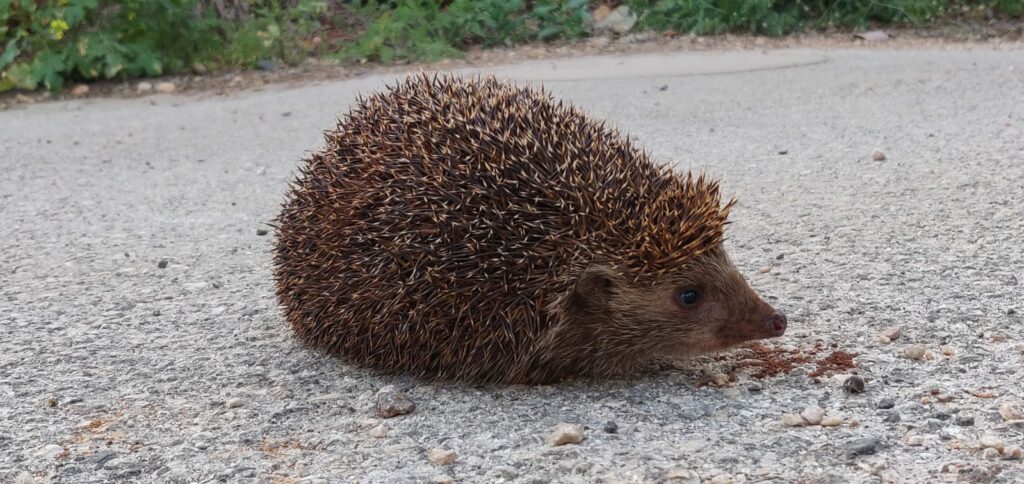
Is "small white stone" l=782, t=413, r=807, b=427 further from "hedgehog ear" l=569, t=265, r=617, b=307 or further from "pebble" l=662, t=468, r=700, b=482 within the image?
"hedgehog ear" l=569, t=265, r=617, b=307

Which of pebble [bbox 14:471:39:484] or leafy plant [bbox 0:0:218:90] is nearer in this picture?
pebble [bbox 14:471:39:484]

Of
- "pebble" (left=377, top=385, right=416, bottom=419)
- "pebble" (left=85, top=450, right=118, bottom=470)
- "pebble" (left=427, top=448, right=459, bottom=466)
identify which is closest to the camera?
"pebble" (left=427, top=448, right=459, bottom=466)

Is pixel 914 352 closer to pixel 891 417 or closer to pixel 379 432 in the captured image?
pixel 891 417

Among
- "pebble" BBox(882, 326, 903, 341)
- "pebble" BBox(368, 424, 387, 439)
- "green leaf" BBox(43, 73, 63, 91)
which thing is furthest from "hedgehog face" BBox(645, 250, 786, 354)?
"green leaf" BBox(43, 73, 63, 91)

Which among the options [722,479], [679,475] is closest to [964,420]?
[722,479]

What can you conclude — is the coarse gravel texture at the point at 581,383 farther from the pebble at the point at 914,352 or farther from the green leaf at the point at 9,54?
the green leaf at the point at 9,54
